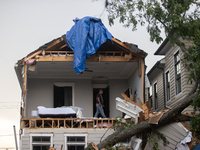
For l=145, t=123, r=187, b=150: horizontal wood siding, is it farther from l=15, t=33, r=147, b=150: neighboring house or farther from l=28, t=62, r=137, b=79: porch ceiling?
l=28, t=62, r=137, b=79: porch ceiling

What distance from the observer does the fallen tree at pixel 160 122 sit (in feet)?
44.7

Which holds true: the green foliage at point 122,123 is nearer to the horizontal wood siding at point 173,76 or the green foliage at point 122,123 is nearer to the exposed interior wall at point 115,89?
the horizontal wood siding at point 173,76

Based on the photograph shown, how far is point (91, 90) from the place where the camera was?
21.3 m

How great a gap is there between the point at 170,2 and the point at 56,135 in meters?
8.19

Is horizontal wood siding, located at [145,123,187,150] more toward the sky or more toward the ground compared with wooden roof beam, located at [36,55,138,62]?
more toward the ground

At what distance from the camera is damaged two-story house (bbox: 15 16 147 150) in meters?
17.0

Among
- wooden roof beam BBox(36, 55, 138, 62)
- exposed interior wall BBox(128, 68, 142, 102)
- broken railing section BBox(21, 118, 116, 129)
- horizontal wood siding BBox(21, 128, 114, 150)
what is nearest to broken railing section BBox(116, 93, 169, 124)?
broken railing section BBox(21, 118, 116, 129)

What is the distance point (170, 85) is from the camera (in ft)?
66.2

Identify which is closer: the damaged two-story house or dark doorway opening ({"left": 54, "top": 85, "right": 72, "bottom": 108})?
the damaged two-story house

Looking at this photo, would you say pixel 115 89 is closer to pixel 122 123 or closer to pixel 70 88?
pixel 70 88

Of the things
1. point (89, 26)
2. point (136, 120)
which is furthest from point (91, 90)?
point (136, 120)

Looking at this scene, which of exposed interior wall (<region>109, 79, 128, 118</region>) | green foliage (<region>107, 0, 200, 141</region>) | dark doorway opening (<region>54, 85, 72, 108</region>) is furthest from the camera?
exposed interior wall (<region>109, 79, 128, 118</region>)

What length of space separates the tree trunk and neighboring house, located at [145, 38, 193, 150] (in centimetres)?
31

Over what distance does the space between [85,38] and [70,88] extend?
486cm
